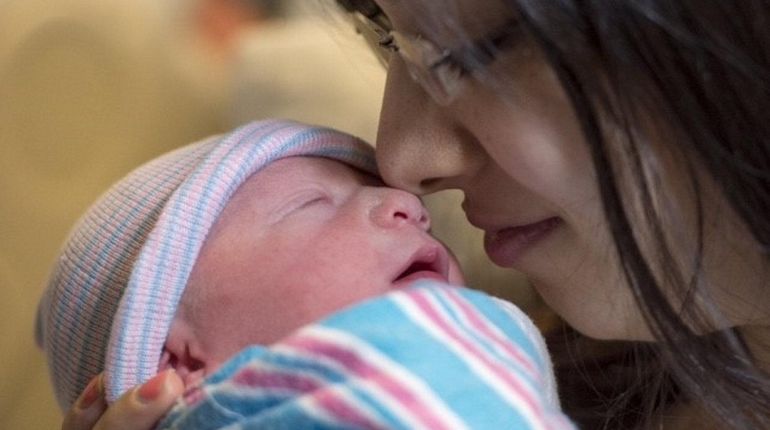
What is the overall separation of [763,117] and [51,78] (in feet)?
3.01

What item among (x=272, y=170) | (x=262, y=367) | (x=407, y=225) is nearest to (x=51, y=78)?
(x=272, y=170)

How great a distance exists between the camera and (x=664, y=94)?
0.58m

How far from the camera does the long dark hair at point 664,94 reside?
1.81 feet

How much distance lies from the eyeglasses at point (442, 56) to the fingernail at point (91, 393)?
0.37 m

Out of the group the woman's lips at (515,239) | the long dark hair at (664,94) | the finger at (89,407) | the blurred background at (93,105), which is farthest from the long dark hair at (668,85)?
the blurred background at (93,105)

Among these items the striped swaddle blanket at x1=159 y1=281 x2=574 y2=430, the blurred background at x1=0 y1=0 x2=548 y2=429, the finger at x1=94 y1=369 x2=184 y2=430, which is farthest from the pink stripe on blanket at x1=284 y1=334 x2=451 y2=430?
the blurred background at x1=0 y1=0 x2=548 y2=429

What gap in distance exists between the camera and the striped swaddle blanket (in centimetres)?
57

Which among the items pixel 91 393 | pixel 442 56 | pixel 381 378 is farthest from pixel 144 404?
pixel 442 56

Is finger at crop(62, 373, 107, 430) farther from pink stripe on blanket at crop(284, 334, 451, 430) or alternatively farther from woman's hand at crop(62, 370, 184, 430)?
pink stripe on blanket at crop(284, 334, 451, 430)

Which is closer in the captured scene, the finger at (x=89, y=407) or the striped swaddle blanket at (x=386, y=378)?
the striped swaddle blanket at (x=386, y=378)

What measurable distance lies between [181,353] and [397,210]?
0.22 m

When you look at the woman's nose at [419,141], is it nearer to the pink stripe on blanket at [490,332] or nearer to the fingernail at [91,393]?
the pink stripe on blanket at [490,332]

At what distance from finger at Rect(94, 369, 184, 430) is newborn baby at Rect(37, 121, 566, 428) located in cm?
2

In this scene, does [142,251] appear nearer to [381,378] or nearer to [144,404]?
[144,404]
